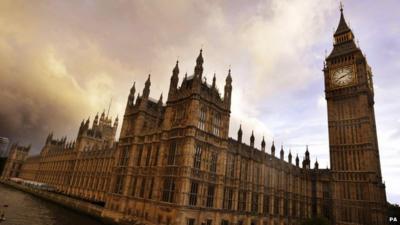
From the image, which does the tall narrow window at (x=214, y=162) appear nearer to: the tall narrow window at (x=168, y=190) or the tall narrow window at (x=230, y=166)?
the tall narrow window at (x=230, y=166)

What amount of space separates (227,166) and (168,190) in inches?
427

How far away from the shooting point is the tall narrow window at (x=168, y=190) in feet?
119

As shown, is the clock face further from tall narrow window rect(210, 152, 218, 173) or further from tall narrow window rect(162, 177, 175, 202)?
tall narrow window rect(162, 177, 175, 202)

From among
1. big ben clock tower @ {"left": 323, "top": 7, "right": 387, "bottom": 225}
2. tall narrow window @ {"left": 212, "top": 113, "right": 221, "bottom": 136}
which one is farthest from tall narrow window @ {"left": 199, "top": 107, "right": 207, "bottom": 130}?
big ben clock tower @ {"left": 323, "top": 7, "right": 387, "bottom": 225}

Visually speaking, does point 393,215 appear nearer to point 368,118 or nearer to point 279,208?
point 368,118

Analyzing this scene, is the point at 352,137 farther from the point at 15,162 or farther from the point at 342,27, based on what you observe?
the point at 15,162

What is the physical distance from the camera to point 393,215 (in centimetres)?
6594

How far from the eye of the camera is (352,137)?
61.2 metres

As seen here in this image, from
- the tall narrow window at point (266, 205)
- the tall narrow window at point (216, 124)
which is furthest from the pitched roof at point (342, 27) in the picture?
the tall narrow window at point (216, 124)

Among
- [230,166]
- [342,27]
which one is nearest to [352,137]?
[342,27]

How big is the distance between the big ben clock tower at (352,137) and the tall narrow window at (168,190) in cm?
4076

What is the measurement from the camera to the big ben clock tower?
54.4 metres

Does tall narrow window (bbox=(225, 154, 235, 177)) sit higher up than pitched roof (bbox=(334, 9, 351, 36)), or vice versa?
pitched roof (bbox=(334, 9, 351, 36))

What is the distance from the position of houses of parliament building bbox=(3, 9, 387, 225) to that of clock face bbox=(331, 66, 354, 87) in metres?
0.24
